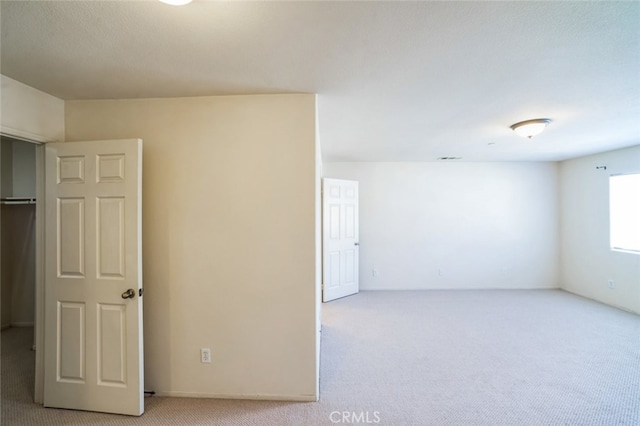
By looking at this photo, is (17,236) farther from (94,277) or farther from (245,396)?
(245,396)

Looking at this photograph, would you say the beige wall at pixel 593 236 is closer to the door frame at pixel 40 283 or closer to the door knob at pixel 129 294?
the door knob at pixel 129 294

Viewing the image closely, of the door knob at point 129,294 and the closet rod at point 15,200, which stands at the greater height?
the closet rod at point 15,200

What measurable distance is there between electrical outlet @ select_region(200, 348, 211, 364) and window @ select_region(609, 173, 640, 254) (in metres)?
5.87

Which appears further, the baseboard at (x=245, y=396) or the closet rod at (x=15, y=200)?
the closet rod at (x=15, y=200)

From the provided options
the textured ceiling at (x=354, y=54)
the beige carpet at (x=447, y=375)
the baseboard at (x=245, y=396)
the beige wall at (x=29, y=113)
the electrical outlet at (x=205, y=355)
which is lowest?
the beige carpet at (x=447, y=375)

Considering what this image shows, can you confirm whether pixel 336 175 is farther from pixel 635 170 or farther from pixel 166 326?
pixel 635 170

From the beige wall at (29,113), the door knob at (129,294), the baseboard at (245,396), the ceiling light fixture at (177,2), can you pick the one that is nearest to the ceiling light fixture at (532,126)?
the ceiling light fixture at (177,2)

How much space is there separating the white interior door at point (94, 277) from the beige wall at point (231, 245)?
0.19 meters

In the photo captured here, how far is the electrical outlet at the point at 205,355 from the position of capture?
2.21 metres

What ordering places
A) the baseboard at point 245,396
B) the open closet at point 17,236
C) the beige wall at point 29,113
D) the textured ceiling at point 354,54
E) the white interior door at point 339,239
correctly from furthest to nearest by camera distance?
1. the white interior door at point 339,239
2. the open closet at point 17,236
3. the baseboard at point 245,396
4. the beige wall at point 29,113
5. the textured ceiling at point 354,54

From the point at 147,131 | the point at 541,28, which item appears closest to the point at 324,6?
the point at 541,28

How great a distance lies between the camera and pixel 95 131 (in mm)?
2279

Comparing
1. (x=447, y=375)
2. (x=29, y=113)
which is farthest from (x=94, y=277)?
(x=447, y=375)

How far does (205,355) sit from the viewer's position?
2.21m
